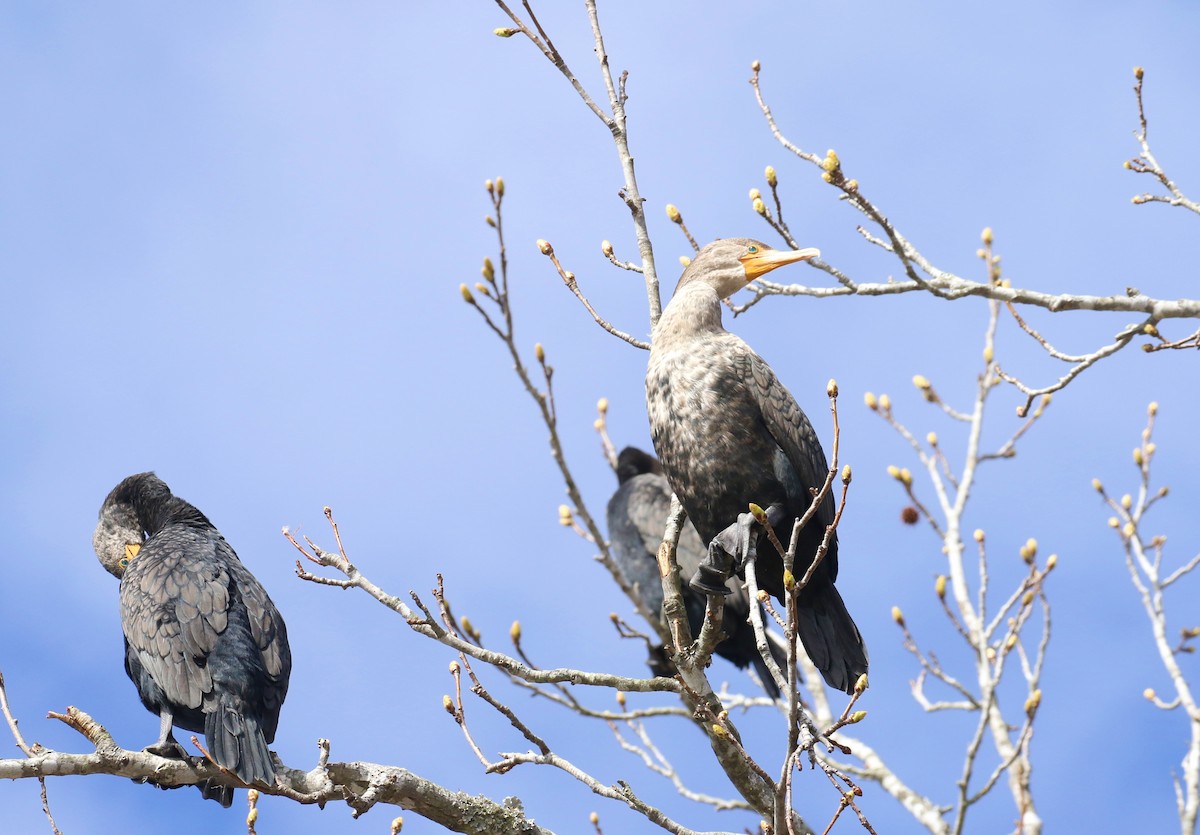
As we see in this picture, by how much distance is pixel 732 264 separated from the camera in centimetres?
512

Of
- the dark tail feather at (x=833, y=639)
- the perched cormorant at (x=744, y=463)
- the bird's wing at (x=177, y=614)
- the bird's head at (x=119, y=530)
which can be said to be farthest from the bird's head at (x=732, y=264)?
the bird's head at (x=119, y=530)

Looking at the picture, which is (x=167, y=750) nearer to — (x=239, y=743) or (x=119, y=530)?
(x=239, y=743)

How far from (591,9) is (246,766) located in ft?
10.4

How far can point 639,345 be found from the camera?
4812mm

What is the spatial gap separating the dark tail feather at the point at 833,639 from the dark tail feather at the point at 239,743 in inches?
80.0

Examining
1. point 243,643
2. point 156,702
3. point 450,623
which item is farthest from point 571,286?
point 156,702

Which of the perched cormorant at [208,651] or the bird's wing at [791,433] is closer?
the bird's wing at [791,433]

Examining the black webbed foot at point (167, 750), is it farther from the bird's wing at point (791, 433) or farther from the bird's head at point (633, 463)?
the bird's head at point (633, 463)

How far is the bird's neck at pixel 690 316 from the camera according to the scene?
4672mm

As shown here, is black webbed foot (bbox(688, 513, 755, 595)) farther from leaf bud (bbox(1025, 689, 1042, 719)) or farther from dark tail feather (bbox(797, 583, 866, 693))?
leaf bud (bbox(1025, 689, 1042, 719))

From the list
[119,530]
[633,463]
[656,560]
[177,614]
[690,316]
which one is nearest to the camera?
[690,316]

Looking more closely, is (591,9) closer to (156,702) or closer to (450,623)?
(450,623)

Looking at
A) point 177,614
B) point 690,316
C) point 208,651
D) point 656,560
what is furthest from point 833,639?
point 656,560

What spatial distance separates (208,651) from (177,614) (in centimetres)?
25
